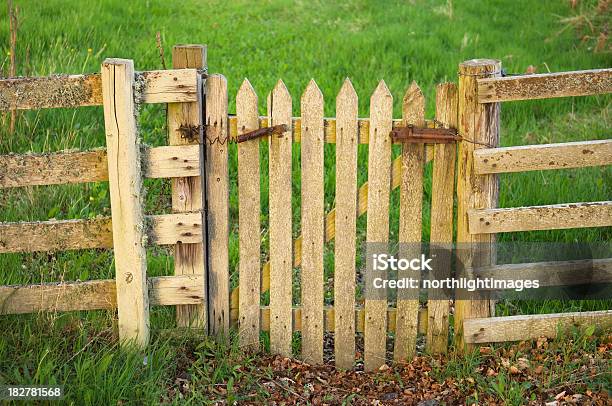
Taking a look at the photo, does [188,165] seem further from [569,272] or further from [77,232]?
[569,272]

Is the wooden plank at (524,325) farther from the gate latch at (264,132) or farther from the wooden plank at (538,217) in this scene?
the gate latch at (264,132)

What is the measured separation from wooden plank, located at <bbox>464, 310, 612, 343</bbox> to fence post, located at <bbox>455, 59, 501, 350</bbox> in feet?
0.25

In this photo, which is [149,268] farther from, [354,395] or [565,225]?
[565,225]

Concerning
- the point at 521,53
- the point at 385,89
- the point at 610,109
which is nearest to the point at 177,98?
the point at 385,89

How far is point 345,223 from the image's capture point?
15.7ft

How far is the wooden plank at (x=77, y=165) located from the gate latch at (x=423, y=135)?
3.76ft

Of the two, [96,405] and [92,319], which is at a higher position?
[92,319]

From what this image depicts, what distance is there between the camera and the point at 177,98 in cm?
452

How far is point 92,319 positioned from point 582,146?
119 inches

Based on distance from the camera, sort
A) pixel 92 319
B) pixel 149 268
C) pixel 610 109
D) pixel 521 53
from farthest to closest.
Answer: pixel 521 53 < pixel 610 109 < pixel 149 268 < pixel 92 319

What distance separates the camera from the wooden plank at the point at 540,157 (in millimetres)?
4570

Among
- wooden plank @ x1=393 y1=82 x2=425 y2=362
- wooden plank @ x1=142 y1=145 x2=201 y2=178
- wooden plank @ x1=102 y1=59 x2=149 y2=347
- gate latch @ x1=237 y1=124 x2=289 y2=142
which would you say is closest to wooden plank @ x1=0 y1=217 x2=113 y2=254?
wooden plank @ x1=102 y1=59 x2=149 y2=347

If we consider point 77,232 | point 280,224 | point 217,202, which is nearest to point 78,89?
point 77,232

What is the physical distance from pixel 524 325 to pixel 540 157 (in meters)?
1.04
